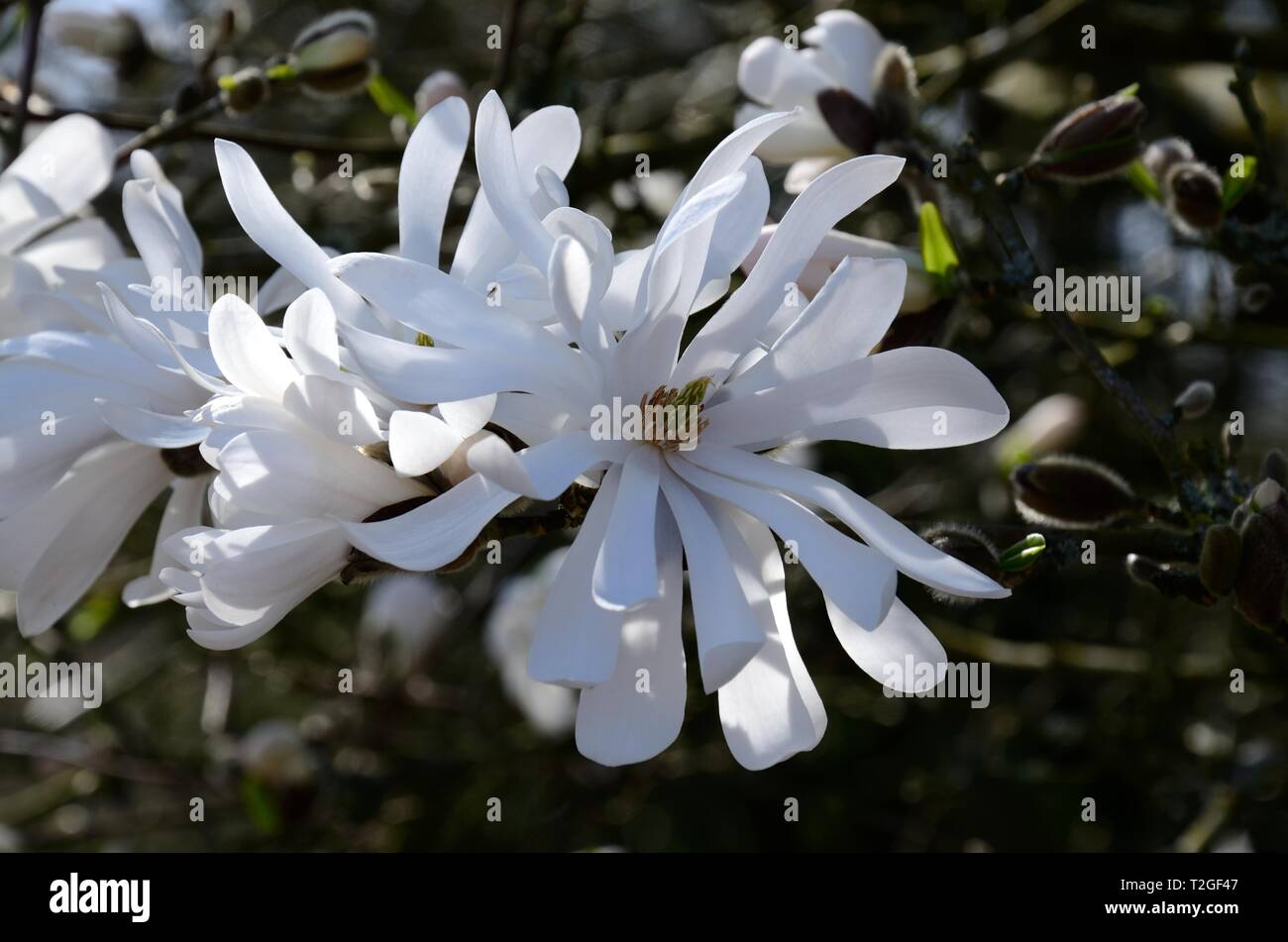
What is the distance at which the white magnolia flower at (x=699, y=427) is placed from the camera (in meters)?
0.58

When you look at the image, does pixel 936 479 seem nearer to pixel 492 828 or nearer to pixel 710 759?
pixel 710 759

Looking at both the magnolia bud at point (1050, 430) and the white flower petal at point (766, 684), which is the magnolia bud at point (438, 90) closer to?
the white flower petal at point (766, 684)

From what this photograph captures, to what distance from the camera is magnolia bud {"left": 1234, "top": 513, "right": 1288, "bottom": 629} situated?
70cm

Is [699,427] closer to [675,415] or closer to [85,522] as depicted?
[675,415]

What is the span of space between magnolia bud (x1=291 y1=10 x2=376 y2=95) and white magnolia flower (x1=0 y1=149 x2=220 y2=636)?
30 centimetres

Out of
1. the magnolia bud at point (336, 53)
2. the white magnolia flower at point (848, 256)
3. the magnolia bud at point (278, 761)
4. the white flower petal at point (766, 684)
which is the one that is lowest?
the magnolia bud at point (278, 761)

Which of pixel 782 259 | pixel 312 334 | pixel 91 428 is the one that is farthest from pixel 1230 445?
pixel 91 428

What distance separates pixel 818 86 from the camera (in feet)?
3.17

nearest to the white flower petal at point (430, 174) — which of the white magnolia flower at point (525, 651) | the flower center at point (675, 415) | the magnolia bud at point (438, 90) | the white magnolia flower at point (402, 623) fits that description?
the flower center at point (675, 415)

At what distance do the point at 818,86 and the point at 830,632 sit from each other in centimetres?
87

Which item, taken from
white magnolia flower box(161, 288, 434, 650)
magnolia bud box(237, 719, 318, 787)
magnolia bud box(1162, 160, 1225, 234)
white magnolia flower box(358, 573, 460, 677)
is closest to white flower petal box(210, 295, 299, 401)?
white magnolia flower box(161, 288, 434, 650)

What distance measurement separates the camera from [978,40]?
4.97 ft

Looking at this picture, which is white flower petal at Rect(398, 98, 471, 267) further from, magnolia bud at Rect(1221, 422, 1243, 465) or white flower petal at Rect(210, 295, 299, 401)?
→ magnolia bud at Rect(1221, 422, 1243, 465)

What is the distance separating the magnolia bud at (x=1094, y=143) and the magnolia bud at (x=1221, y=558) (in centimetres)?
31
